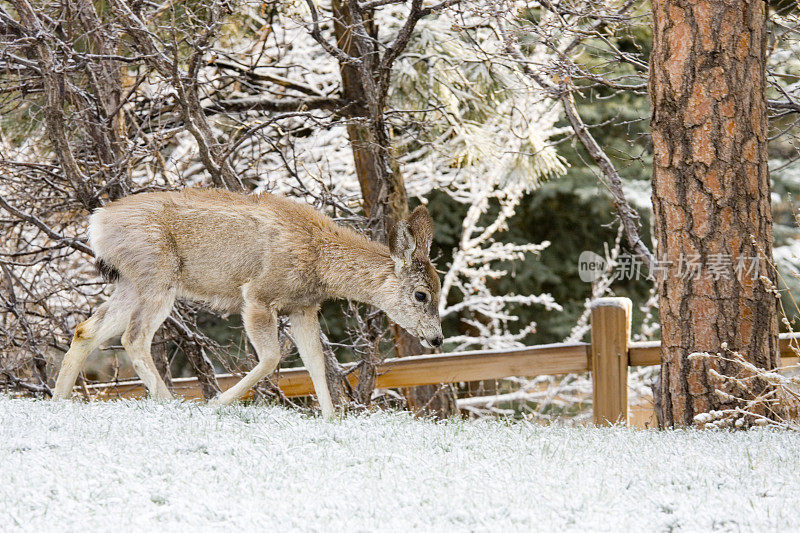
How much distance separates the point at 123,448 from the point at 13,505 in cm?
88

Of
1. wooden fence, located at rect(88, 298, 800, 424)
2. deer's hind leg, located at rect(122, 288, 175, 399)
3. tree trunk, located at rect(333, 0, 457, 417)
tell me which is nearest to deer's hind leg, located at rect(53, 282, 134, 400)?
deer's hind leg, located at rect(122, 288, 175, 399)

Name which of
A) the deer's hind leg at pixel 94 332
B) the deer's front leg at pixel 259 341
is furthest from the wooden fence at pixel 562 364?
the deer's front leg at pixel 259 341

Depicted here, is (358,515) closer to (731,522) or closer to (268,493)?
(268,493)

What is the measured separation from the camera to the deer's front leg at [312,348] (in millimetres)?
6297

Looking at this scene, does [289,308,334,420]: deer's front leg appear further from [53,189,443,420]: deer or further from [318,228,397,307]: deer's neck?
[318,228,397,307]: deer's neck

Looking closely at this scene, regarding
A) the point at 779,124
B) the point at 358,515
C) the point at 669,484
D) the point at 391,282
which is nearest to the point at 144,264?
the point at 391,282

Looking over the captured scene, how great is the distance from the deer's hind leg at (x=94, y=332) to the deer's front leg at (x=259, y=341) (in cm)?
88

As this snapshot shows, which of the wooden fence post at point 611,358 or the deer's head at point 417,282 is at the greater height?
the deer's head at point 417,282

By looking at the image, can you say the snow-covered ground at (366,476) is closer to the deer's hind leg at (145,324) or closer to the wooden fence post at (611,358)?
the deer's hind leg at (145,324)

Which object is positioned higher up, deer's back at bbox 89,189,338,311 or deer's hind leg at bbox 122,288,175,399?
deer's back at bbox 89,189,338,311

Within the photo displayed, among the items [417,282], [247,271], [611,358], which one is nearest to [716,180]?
[417,282]

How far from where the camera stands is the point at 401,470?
13.9ft

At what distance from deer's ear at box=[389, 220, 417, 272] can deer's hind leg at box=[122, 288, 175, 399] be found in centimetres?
150

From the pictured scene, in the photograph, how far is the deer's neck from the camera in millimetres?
6254
